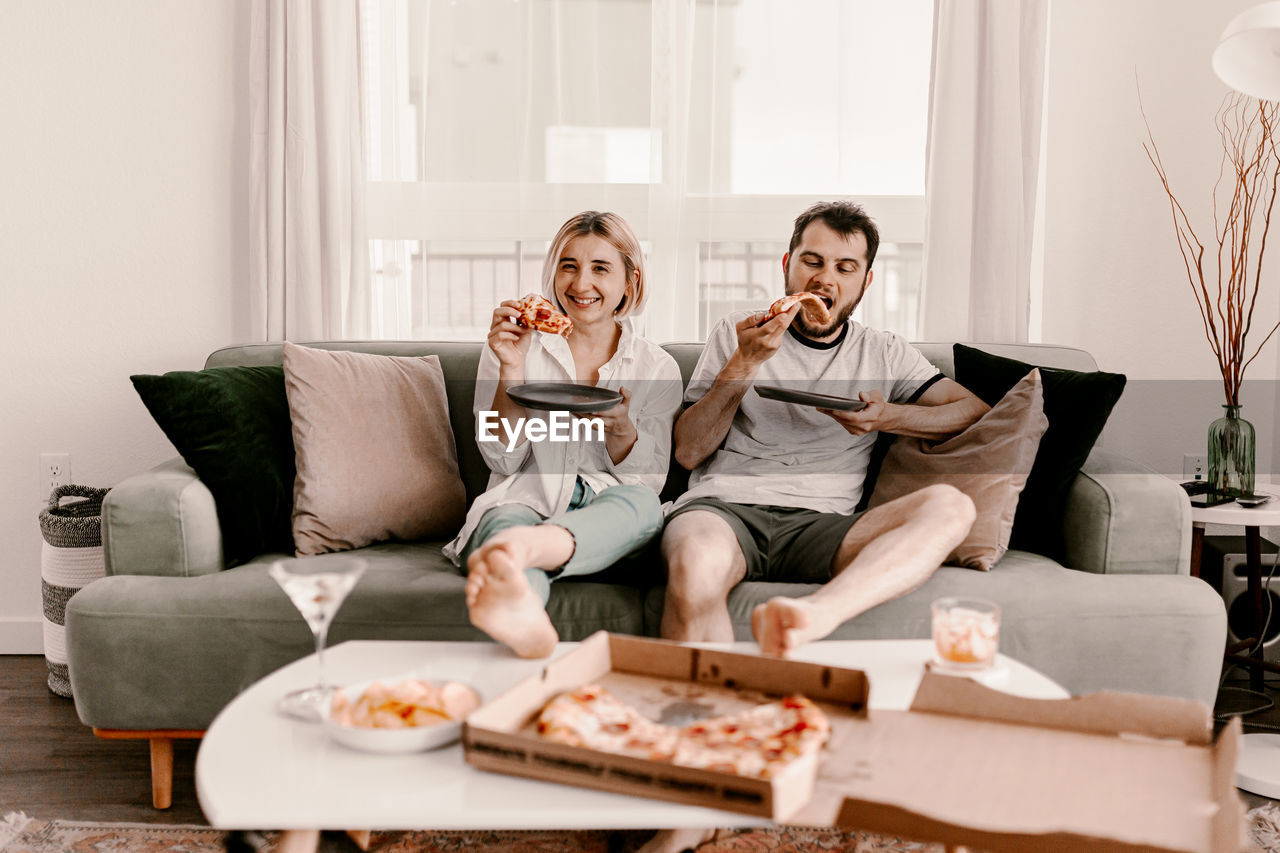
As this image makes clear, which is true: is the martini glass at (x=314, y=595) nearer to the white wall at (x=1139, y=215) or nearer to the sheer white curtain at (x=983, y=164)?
the sheer white curtain at (x=983, y=164)

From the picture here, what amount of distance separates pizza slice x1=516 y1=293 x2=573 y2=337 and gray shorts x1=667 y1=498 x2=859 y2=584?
0.49 meters

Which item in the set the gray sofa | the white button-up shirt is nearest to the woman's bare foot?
the gray sofa

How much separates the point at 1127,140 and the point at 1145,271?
0.39m

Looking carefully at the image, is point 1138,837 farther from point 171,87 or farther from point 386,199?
point 171,87

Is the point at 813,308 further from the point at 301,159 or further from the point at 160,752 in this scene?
the point at 160,752

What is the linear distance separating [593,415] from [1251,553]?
1.61 meters

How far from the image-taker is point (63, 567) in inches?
93.0

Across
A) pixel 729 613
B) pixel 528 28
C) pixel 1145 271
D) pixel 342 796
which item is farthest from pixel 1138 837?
pixel 528 28

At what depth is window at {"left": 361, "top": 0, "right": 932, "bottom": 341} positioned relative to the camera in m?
2.84

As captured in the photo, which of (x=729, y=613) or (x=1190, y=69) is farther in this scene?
(x=1190, y=69)

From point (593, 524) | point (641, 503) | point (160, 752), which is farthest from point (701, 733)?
point (160, 752)

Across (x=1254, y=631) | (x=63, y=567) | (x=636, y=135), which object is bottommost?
(x=1254, y=631)

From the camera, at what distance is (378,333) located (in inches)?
114

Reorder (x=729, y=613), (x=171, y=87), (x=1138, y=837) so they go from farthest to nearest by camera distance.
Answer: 1. (x=171, y=87)
2. (x=729, y=613)
3. (x=1138, y=837)
